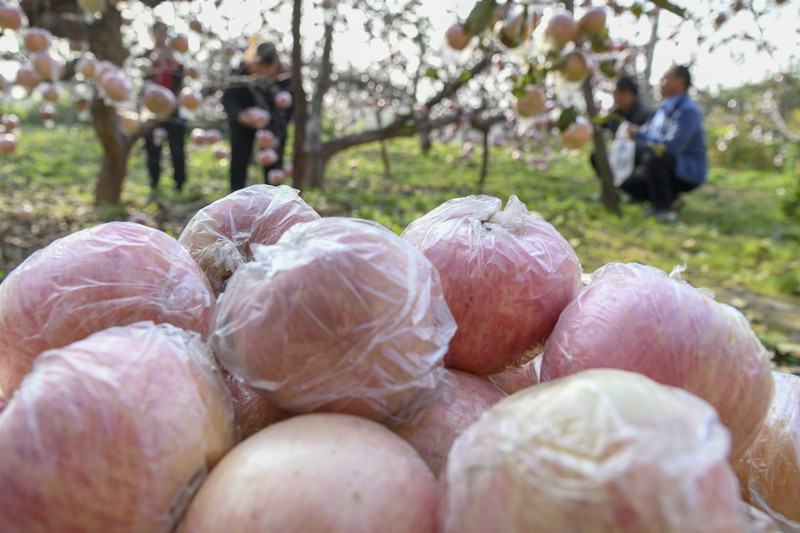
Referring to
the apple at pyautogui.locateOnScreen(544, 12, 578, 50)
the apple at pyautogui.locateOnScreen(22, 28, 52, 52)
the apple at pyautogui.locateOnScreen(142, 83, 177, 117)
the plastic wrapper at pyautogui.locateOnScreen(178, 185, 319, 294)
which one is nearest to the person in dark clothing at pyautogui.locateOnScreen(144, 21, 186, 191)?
the apple at pyautogui.locateOnScreen(142, 83, 177, 117)

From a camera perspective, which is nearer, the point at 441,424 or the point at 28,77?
the point at 441,424

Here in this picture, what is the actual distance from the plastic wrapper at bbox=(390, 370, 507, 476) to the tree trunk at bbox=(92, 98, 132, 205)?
191 inches

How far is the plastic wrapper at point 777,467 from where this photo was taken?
1.02 m

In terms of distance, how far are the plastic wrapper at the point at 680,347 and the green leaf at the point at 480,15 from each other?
109 cm

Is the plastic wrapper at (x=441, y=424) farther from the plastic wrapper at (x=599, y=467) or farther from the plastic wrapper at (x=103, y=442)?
the plastic wrapper at (x=103, y=442)

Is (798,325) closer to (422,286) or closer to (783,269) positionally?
(783,269)

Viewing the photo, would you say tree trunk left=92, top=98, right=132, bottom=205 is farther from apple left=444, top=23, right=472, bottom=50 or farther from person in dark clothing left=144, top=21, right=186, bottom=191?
apple left=444, top=23, right=472, bottom=50

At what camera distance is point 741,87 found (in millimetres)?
18141

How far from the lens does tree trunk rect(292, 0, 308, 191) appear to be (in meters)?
3.52

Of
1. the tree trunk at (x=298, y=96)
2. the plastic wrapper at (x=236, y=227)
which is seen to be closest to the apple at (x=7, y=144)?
the tree trunk at (x=298, y=96)

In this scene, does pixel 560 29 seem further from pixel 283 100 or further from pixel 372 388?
pixel 283 100

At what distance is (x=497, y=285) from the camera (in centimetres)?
109

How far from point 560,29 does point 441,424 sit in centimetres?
165

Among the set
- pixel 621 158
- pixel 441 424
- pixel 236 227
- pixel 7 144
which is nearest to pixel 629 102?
pixel 621 158
